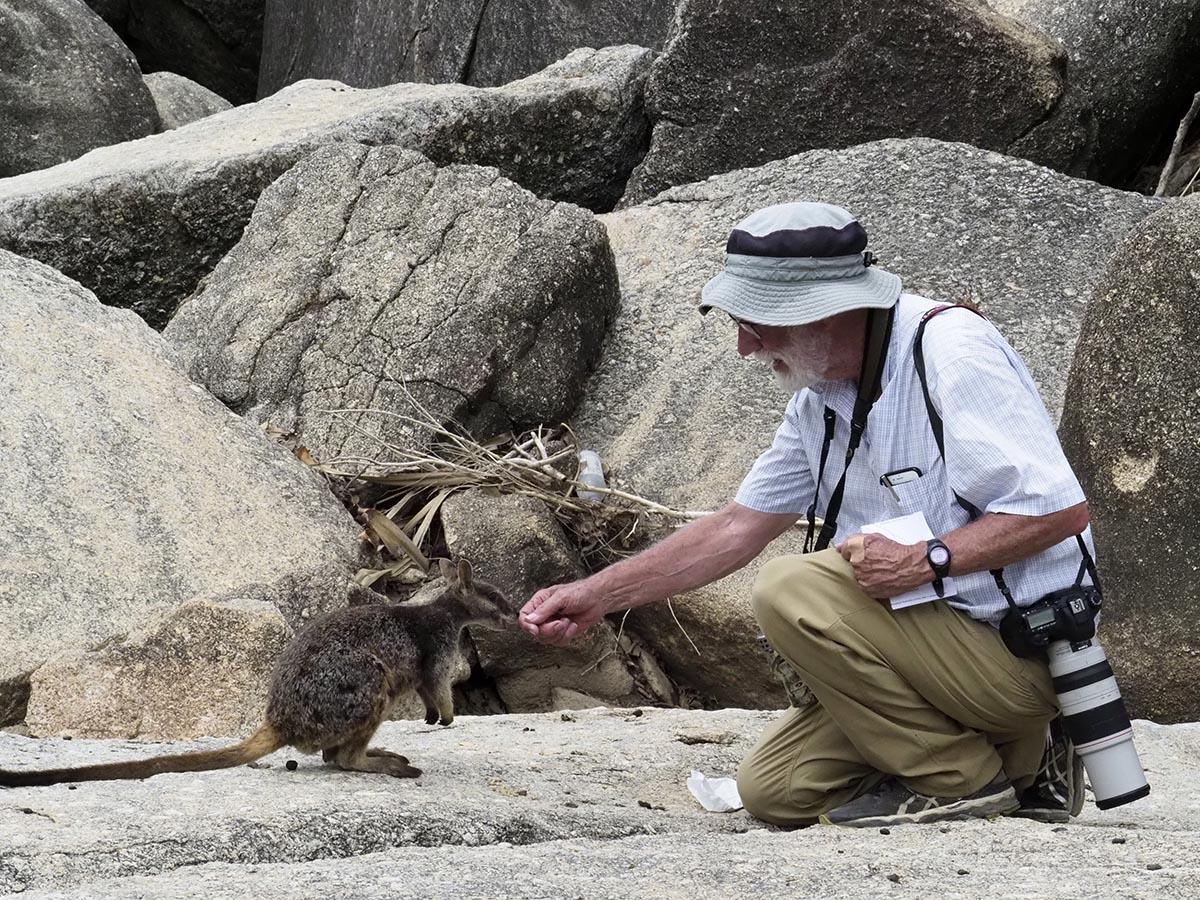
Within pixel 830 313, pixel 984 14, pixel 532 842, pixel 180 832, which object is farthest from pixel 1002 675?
pixel 984 14

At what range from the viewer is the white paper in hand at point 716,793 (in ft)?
15.4

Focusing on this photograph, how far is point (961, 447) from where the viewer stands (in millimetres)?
3971

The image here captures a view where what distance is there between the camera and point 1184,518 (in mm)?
6051

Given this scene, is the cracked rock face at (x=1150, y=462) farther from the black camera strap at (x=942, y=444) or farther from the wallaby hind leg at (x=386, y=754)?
the wallaby hind leg at (x=386, y=754)

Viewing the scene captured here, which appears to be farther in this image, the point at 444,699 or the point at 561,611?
the point at 444,699

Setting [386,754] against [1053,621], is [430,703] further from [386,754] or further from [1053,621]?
[1053,621]

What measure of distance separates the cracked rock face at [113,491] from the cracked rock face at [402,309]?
2.52 feet

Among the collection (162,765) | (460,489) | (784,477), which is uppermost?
(784,477)

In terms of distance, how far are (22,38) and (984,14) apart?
8740 millimetres

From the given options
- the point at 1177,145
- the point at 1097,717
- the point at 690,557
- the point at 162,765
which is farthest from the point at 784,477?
the point at 1177,145

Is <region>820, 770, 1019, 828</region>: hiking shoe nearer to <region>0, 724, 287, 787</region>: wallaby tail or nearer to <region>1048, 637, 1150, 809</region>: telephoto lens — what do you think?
<region>1048, 637, 1150, 809</region>: telephoto lens

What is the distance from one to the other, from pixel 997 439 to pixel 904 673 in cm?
69

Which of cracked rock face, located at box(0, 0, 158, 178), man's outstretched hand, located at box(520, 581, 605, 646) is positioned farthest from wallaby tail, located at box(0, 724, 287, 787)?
cracked rock face, located at box(0, 0, 158, 178)

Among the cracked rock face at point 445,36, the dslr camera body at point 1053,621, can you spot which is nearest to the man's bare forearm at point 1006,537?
the dslr camera body at point 1053,621
